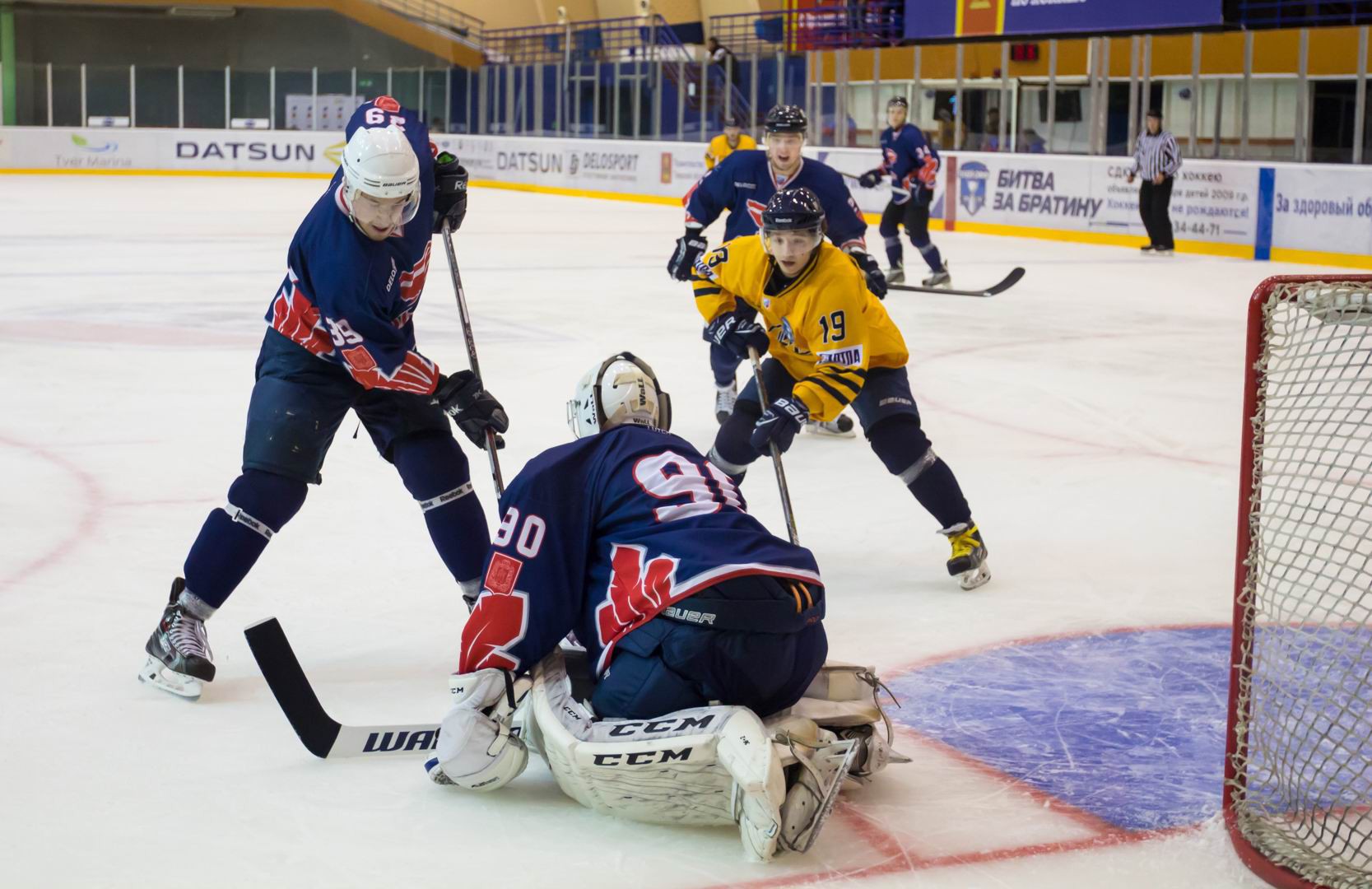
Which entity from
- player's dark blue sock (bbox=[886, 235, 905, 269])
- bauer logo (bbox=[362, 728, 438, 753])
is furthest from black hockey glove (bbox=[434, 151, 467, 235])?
player's dark blue sock (bbox=[886, 235, 905, 269])

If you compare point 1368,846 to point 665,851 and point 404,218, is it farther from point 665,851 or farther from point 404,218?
point 404,218

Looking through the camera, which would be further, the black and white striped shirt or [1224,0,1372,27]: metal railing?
[1224,0,1372,27]: metal railing

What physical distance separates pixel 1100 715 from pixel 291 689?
1.46 metres

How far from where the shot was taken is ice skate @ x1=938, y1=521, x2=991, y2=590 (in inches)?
149

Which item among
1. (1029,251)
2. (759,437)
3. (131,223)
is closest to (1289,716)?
(759,437)

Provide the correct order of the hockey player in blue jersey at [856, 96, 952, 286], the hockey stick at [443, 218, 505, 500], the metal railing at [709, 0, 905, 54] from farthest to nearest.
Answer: the metal railing at [709, 0, 905, 54]
the hockey player in blue jersey at [856, 96, 952, 286]
the hockey stick at [443, 218, 505, 500]

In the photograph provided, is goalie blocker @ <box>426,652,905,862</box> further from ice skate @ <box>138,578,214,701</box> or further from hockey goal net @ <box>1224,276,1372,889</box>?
ice skate @ <box>138,578,214,701</box>

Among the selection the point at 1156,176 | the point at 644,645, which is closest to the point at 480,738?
the point at 644,645

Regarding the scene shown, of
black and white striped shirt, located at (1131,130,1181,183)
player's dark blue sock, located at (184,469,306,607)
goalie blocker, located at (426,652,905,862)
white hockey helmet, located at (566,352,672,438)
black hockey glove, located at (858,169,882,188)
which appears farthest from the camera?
black and white striped shirt, located at (1131,130,1181,183)

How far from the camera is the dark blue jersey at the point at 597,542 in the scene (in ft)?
7.86

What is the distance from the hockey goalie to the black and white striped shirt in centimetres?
1031

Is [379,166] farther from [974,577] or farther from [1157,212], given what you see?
[1157,212]

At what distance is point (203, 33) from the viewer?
90.1 feet

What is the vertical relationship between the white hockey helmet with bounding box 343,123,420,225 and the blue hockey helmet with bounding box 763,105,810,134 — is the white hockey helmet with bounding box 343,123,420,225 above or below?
below
